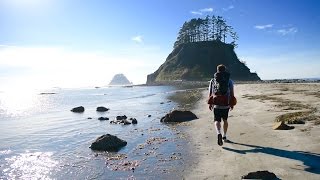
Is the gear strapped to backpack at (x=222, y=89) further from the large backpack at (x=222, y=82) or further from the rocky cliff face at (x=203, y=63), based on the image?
the rocky cliff face at (x=203, y=63)

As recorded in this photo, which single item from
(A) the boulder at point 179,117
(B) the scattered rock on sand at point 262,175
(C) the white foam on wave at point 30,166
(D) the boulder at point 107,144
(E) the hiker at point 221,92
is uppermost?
(E) the hiker at point 221,92

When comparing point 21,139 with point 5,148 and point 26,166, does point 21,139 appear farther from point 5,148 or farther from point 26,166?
point 26,166

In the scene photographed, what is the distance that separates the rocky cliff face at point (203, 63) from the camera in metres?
160

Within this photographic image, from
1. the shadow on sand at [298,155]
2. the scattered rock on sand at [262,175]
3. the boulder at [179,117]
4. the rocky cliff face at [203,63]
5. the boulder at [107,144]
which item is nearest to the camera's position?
the scattered rock on sand at [262,175]

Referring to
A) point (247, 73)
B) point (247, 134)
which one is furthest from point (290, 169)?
point (247, 73)

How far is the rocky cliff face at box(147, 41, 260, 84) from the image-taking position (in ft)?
523

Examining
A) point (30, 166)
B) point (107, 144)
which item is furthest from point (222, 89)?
point (30, 166)

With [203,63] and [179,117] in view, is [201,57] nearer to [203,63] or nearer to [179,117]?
[203,63]

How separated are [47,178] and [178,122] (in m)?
13.8

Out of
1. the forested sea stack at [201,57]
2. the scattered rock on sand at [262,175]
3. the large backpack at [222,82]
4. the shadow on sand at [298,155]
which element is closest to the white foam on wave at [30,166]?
the scattered rock on sand at [262,175]

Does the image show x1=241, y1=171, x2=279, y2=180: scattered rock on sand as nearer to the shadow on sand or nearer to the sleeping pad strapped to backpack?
the shadow on sand

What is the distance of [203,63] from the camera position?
16350 cm

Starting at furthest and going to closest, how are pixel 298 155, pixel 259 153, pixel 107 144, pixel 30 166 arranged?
1. pixel 107 144
2. pixel 30 166
3. pixel 259 153
4. pixel 298 155

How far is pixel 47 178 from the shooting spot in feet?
37.3
